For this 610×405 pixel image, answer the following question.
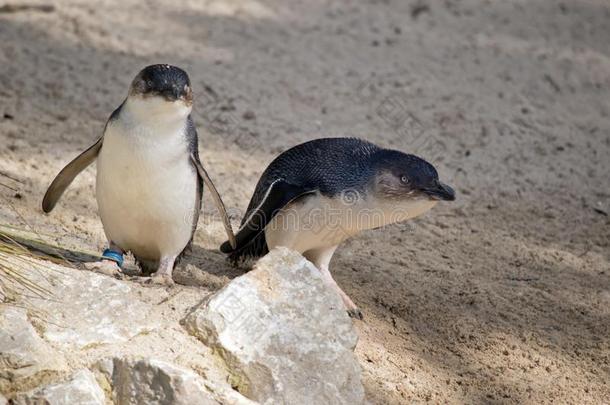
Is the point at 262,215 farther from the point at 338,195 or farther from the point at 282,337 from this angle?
the point at 282,337

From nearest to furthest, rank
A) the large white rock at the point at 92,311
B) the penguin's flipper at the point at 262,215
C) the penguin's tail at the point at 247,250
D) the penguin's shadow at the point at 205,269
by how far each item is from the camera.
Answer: the large white rock at the point at 92,311 → the penguin's flipper at the point at 262,215 → the penguin's shadow at the point at 205,269 → the penguin's tail at the point at 247,250

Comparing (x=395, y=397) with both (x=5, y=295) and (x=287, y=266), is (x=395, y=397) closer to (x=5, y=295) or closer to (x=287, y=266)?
(x=287, y=266)

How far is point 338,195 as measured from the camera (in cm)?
445

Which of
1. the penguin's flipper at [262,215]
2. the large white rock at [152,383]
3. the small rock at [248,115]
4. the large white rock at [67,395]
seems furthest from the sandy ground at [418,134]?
the large white rock at [67,395]

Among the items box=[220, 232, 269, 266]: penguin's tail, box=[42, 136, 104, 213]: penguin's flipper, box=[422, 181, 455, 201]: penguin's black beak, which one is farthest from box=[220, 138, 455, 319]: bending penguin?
box=[42, 136, 104, 213]: penguin's flipper

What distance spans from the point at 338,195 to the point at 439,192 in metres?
0.48

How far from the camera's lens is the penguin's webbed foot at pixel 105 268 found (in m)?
4.11

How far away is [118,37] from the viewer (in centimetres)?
768

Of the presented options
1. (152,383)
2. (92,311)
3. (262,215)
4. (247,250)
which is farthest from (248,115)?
(152,383)

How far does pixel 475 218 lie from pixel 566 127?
191cm

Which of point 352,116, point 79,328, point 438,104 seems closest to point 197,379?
point 79,328

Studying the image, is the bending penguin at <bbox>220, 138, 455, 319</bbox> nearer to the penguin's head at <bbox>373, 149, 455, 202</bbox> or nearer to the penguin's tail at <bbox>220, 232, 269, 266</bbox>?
the penguin's head at <bbox>373, 149, 455, 202</bbox>

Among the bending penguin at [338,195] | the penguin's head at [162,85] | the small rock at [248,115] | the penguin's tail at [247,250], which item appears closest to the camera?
the penguin's head at [162,85]

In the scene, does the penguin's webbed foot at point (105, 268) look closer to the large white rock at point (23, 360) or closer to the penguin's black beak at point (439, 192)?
the large white rock at point (23, 360)
